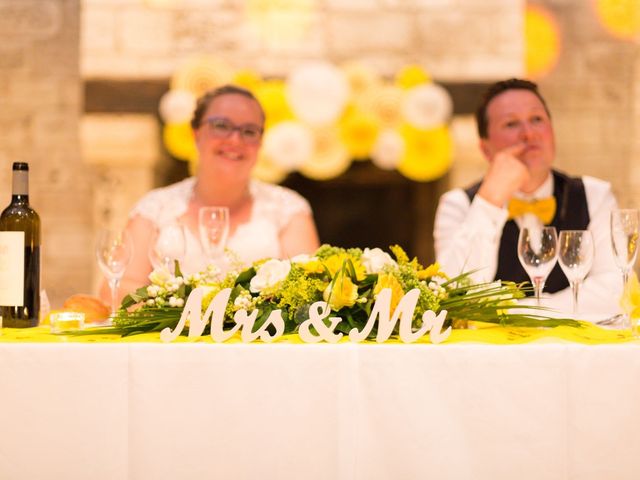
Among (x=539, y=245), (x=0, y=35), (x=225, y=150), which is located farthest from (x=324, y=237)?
(x=539, y=245)

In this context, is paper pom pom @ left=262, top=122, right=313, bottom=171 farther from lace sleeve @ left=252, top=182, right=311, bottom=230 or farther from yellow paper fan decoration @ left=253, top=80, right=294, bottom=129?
lace sleeve @ left=252, top=182, right=311, bottom=230

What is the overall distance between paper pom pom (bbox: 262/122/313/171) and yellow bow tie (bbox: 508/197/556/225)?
5.22 feet

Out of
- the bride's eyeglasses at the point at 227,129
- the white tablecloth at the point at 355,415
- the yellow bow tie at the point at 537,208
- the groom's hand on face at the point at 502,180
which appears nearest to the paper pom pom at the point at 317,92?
the bride's eyeglasses at the point at 227,129

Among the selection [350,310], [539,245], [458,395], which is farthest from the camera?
[539,245]

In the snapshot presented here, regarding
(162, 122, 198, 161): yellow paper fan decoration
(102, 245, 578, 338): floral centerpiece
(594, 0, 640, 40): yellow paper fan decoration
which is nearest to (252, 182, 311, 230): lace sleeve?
(162, 122, 198, 161): yellow paper fan decoration

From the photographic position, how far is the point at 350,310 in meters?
1.41

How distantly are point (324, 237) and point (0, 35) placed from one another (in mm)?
2015

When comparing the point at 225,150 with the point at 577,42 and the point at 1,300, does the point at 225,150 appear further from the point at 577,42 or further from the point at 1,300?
the point at 577,42

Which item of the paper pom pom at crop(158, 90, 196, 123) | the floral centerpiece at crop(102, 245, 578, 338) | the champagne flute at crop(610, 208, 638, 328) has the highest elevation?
the paper pom pom at crop(158, 90, 196, 123)

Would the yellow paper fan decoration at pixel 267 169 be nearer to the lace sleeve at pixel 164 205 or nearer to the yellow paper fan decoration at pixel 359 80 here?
the yellow paper fan decoration at pixel 359 80

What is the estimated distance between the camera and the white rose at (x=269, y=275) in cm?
138

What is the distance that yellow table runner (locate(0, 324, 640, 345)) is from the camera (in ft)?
4.45

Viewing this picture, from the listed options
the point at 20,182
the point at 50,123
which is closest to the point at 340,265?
the point at 20,182

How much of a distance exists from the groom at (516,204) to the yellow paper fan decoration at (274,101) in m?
1.28
